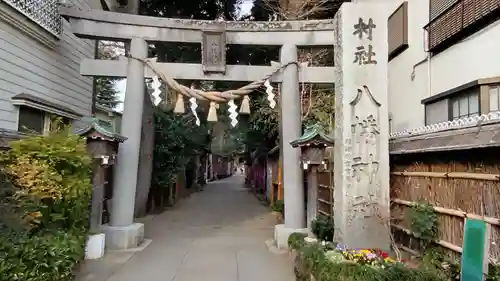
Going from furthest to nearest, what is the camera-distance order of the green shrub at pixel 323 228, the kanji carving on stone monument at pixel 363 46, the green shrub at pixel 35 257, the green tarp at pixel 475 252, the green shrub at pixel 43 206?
the green shrub at pixel 323 228
the kanji carving on stone monument at pixel 363 46
the green shrub at pixel 43 206
the green shrub at pixel 35 257
the green tarp at pixel 475 252

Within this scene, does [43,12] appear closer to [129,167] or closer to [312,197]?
[129,167]

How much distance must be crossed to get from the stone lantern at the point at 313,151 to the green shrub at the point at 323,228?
87 centimetres

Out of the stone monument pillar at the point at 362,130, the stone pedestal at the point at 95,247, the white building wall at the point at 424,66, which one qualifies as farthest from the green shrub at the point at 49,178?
the white building wall at the point at 424,66

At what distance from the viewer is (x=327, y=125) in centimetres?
1434

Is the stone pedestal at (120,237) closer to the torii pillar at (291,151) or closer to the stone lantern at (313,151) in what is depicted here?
the torii pillar at (291,151)

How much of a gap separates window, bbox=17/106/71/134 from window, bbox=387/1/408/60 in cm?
1039

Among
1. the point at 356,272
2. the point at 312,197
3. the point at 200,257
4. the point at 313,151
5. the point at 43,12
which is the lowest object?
the point at 200,257

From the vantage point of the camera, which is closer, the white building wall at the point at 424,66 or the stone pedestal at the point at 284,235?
the white building wall at the point at 424,66

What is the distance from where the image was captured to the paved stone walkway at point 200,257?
8352 mm

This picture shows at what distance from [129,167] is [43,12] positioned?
4666 millimetres

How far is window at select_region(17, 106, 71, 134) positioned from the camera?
10.5 metres

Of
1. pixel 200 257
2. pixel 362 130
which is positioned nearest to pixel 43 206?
pixel 200 257

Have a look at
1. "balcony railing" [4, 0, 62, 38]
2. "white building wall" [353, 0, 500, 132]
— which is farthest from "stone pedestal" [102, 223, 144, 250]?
"white building wall" [353, 0, 500, 132]

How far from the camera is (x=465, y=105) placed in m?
10.2
